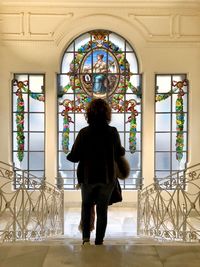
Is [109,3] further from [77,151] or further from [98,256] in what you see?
[98,256]

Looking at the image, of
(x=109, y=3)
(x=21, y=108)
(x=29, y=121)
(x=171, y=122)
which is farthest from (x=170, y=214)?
(x=109, y=3)

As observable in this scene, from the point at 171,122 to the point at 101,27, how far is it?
2.20 meters

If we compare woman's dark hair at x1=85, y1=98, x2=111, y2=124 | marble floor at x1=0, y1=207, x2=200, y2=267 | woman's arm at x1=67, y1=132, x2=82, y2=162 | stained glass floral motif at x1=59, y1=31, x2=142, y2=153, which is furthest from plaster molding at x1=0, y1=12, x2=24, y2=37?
marble floor at x1=0, y1=207, x2=200, y2=267

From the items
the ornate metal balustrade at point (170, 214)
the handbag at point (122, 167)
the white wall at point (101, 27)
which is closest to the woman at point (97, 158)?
the handbag at point (122, 167)

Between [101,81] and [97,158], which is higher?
[101,81]

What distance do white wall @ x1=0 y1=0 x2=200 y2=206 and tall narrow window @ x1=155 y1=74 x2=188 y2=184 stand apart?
0.61ft

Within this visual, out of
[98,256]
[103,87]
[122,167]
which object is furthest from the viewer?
[103,87]

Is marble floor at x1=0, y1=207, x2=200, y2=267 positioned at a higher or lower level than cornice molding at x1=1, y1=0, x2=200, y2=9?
lower

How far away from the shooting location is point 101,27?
755 cm

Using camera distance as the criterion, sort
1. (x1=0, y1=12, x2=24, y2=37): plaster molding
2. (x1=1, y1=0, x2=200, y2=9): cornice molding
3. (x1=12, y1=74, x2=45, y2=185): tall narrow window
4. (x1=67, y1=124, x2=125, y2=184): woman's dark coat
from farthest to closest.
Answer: (x1=12, y1=74, x2=45, y2=185): tall narrow window, (x1=0, y1=12, x2=24, y2=37): plaster molding, (x1=1, y1=0, x2=200, y2=9): cornice molding, (x1=67, y1=124, x2=125, y2=184): woman's dark coat

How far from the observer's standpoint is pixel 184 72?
24.8 feet

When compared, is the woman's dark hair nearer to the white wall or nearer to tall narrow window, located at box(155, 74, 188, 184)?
the white wall

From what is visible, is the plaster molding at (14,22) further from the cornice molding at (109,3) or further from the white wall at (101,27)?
the cornice molding at (109,3)

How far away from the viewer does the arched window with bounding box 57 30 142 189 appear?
7789 millimetres
